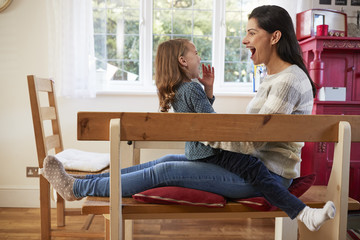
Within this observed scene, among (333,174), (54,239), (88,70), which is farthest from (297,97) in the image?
(88,70)

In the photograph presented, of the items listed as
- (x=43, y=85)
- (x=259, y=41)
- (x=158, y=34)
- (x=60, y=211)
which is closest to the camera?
(x=259, y=41)

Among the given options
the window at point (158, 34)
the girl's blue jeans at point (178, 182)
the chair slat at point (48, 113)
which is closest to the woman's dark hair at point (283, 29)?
the girl's blue jeans at point (178, 182)

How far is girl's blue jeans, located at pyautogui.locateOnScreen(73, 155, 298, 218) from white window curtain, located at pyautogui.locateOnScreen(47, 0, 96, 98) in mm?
1785

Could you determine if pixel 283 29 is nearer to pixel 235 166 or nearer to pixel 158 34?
Answer: pixel 235 166

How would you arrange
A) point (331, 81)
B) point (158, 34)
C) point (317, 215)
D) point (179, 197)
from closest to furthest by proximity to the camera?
point (317, 215) < point (179, 197) < point (331, 81) < point (158, 34)

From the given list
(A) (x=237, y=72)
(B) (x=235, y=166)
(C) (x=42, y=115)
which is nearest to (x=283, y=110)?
(B) (x=235, y=166)

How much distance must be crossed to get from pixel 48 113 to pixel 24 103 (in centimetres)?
79

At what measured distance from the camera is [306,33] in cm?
284

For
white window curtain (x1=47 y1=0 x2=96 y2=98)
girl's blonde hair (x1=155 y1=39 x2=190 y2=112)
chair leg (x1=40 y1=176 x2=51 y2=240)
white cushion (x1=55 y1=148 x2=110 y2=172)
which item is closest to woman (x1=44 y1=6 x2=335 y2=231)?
girl's blonde hair (x1=155 y1=39 x2=190 y2=112)

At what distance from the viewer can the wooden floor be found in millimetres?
2485

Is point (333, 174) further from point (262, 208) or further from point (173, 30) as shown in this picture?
point (173, 30)

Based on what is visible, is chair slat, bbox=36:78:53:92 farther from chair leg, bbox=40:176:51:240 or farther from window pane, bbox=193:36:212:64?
window pane, bbox=193:36:212:64

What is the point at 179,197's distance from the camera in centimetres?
126

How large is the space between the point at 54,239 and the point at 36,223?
39 centimetres
